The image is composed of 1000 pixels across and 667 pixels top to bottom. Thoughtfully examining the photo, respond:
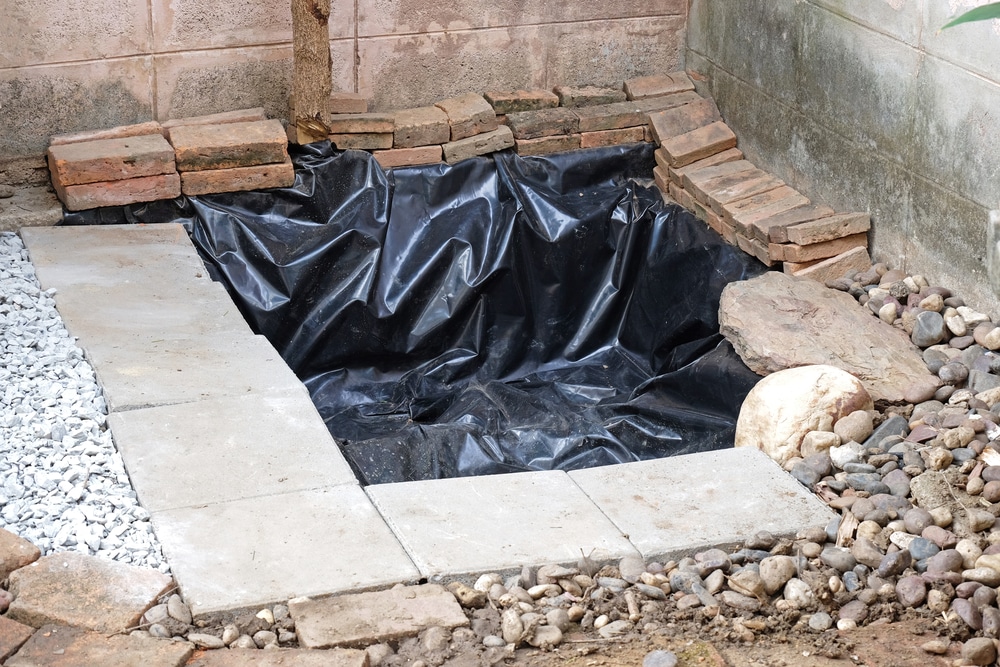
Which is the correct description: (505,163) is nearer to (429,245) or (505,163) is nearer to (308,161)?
(429,245)

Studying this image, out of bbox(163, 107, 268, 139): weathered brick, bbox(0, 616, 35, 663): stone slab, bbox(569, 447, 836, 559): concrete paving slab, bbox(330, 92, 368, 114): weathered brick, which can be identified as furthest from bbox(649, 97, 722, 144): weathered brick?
bbox(0, 616, 35, 663): stone slab

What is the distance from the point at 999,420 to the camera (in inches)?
161

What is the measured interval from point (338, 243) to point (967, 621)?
343cm

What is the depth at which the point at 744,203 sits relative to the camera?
569 centimetres

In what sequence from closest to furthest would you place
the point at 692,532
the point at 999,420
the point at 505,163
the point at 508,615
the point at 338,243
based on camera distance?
the point at 508,615, the point at 692,532, the point at 999,420, the point at 338,243, the point at 505,163

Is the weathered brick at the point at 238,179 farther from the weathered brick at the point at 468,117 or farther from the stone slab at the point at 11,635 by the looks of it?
the stone slab at the point at 11,635

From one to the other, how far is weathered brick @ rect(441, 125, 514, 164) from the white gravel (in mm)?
2237

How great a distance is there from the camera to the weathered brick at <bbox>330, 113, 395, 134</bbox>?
577 centimetres

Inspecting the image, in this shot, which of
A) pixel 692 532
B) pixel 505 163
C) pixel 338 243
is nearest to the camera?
pixel 692 532

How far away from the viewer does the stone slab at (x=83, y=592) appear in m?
2.96

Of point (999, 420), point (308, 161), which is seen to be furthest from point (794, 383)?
point (308, 161)

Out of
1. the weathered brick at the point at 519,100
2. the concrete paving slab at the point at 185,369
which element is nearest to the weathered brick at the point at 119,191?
the concrete paving slab at the point at 185,369

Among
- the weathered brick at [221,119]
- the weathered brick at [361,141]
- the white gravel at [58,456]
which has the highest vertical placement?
the weathered brick at [221,119]

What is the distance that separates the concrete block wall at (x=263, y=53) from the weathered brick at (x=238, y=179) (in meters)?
0.54
